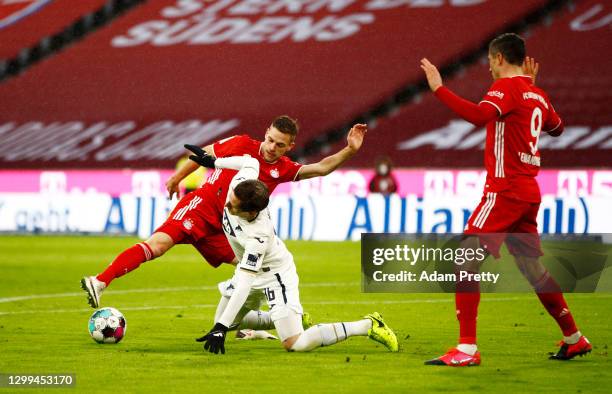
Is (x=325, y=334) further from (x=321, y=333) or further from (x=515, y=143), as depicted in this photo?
(x=515, y=143)

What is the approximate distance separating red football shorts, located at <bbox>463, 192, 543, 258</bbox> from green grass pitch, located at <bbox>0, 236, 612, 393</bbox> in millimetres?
721

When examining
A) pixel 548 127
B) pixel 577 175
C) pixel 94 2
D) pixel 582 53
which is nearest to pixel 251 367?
pixel 548 127

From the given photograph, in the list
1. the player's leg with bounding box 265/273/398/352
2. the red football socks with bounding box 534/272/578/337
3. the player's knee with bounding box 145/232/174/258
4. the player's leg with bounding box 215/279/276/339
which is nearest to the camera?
the red football socks with bounding box 534/272/578/337

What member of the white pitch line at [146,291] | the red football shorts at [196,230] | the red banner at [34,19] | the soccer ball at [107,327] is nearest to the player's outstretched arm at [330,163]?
the red football shorts at [196,230]

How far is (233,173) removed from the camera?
9.53m

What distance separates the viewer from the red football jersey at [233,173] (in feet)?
29.3

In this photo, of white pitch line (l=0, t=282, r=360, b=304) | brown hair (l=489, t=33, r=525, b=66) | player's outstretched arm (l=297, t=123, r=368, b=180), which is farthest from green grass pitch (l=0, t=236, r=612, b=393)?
brown hair (l=489, t=33, r=525, b=66)

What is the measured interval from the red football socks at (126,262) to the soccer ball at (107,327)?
32 cm

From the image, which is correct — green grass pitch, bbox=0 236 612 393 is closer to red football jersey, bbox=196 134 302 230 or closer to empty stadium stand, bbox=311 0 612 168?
red football jersey, bbox=196 134 302 230

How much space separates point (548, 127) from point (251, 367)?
97.3 inches

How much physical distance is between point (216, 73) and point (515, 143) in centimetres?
2394

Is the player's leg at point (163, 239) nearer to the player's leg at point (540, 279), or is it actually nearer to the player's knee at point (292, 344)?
the player's knee at point (292, 344)

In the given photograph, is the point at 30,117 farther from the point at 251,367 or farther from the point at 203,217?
the point at 251,367

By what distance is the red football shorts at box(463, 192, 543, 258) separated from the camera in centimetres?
751
